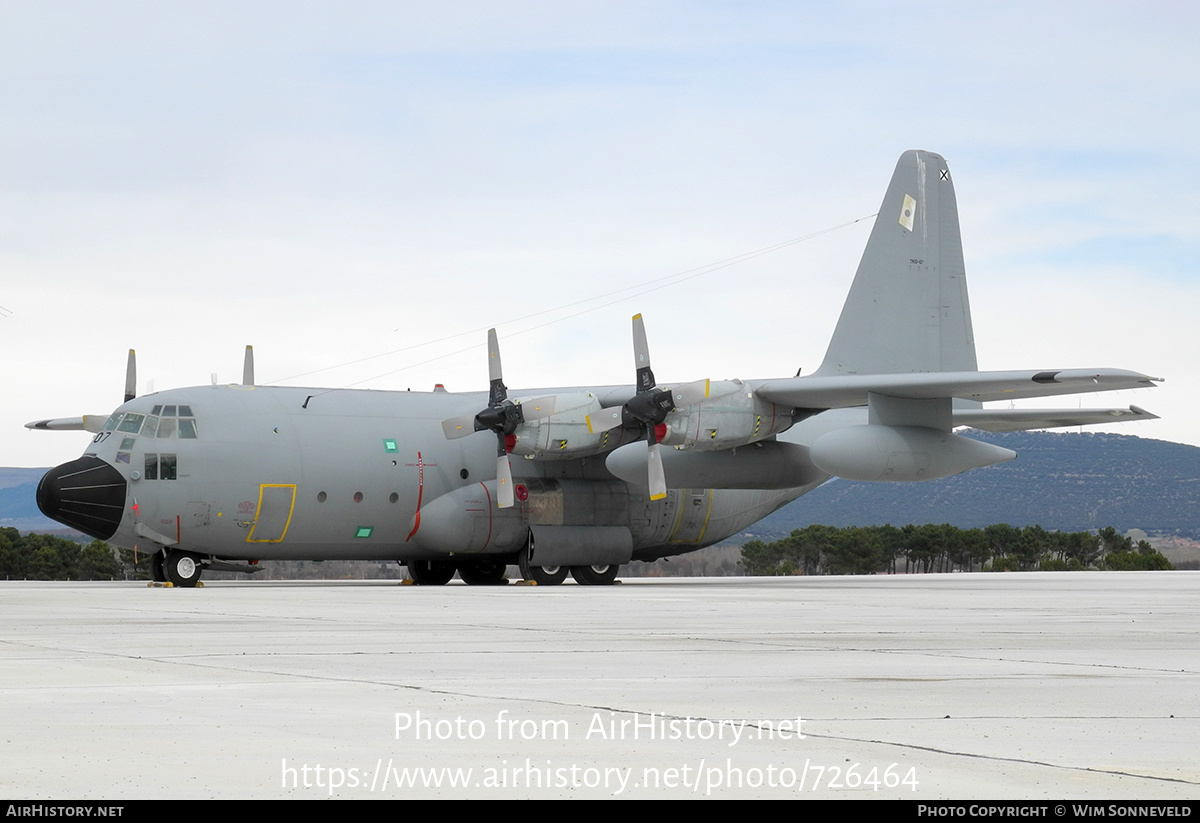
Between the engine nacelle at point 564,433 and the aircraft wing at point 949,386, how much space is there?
3467mm

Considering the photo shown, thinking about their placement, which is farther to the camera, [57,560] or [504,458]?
[57,560]

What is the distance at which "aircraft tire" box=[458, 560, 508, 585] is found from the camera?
3381 cm

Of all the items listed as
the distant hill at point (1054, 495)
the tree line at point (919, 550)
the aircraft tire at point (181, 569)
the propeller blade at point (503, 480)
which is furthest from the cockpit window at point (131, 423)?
the distant hill at point (1054, 495)

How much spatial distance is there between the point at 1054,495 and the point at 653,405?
132 metres

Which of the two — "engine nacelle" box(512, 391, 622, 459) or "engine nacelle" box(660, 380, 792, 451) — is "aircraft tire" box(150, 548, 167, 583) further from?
"engine nacelle" box(660, 380, 792, 451)

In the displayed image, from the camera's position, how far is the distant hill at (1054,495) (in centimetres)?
14575

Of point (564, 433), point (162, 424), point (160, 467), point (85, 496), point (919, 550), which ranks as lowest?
point (919, 550)

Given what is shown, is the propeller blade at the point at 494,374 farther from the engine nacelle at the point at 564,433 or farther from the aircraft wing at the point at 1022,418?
the aircraft wing at the point at 1022,418

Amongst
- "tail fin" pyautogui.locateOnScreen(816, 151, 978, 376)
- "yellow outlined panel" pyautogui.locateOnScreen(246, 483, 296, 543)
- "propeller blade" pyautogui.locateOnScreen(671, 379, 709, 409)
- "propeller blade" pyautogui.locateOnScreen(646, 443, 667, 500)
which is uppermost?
"tail fin" pyautogui.locateOnScreen(816, 151, 978, 376)

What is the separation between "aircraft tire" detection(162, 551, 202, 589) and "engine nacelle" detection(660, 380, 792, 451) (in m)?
9.47

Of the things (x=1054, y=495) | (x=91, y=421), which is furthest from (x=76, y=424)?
(x=1054, y=495)

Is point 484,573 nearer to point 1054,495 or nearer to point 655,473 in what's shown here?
point 655,473

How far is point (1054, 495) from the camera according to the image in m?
153

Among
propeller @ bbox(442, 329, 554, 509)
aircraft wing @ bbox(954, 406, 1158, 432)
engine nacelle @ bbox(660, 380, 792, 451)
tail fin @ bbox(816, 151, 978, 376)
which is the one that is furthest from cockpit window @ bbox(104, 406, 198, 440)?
aircraft wing @ bbox(954, 406, 1158, 432)
